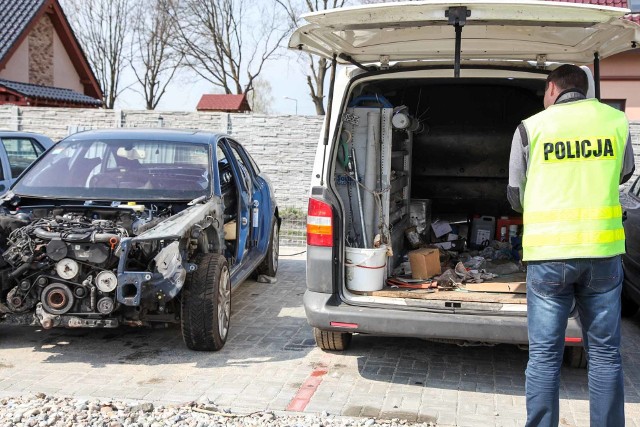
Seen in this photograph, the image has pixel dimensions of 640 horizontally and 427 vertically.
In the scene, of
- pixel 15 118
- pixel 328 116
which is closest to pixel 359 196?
pixel 328 116

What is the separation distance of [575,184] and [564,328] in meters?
0.75

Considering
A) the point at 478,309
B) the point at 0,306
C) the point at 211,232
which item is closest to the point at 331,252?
the point at 478,309

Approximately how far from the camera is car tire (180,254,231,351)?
17.8ft

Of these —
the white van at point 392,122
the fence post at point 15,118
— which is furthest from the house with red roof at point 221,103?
the white van at point 392,122

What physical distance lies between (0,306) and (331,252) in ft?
8.28

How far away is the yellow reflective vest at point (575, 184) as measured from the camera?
11.8 feet

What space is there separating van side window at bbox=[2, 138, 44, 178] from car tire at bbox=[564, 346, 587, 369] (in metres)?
7.36

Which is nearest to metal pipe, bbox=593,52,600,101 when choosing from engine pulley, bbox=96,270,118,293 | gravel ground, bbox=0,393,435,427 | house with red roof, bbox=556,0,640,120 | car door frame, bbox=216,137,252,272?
gravel ground, bbox=0,393,435,427

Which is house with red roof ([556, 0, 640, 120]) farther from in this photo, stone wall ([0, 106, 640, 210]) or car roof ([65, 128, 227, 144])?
car roof ([65, 128, 227, 144])

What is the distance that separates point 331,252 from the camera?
197 inches

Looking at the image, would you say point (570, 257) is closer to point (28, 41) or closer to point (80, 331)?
point (80, 331)

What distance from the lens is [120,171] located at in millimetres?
6453

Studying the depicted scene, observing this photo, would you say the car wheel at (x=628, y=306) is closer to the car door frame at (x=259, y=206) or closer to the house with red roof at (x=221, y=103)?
the car door frame at (x=259, y=206)

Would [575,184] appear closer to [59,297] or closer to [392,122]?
[392,122]
